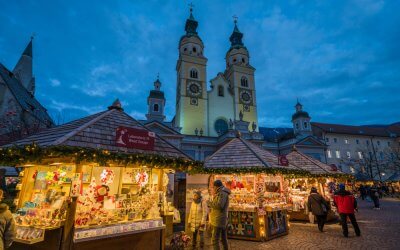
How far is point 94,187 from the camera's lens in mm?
5938

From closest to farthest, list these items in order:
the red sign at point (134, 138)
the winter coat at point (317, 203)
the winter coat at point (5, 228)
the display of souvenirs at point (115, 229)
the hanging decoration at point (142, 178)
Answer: the winter coat at point (5, 228), the display of souvenirs at point (115, 229), the red sign at point (134, 138), the hanging decoration at point (142, 178), the winter coat at point (317, 203)

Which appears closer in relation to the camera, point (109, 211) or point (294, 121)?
point (109, 211)

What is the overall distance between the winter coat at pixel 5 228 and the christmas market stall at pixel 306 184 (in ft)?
39.4

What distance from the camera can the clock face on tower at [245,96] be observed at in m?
42.7

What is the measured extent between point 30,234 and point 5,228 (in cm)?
99

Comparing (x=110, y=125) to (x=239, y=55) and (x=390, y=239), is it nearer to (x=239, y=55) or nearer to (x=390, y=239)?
(x=390, y=239)

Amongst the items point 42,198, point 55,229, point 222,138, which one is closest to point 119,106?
point 42,198

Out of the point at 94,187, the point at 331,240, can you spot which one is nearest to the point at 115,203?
the point at 94,187

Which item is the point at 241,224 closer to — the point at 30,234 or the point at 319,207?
the point at 319,207

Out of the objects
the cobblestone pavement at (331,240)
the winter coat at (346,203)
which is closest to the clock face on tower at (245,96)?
the cobblestone pavement at (331,240)

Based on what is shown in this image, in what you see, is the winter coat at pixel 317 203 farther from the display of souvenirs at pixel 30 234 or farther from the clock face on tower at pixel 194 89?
the clock face on tower at pixel 194 89

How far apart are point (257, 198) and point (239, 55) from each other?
4154cm

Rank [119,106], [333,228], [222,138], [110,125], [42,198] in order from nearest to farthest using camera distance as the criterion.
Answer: [42,198], [110,125], [119,106], [333,228], [222,138]

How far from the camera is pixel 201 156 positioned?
3500cm
